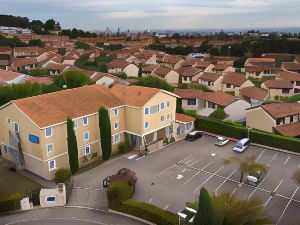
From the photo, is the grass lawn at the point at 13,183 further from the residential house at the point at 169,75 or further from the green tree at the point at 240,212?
the residential house at the point at 169,75

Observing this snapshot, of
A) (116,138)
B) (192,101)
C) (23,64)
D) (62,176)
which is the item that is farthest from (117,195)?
(23,64)

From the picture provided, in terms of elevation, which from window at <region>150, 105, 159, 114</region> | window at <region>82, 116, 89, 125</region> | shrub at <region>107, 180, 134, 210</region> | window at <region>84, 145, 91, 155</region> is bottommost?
shrub at <region>107, 180, 134, 210</region>

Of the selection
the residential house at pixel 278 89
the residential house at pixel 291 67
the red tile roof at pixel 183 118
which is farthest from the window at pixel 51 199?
the residential house at pixel 291 67

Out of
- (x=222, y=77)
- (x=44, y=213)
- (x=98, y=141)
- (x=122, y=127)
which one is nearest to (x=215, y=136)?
(x=122, y=127)

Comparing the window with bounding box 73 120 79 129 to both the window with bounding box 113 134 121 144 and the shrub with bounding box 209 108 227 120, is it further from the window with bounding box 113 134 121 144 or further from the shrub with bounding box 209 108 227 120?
the shrub with bounding box 209 108 227 120

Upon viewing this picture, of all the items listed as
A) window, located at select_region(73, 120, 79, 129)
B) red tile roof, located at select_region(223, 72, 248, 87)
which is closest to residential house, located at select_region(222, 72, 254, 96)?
red tile roof, located at select_region(223, 72, 248, 87)

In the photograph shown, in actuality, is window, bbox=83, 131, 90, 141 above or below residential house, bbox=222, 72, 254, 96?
below

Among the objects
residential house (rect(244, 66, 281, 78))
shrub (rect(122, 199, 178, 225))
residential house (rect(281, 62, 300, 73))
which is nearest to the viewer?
shrub (rect(122, 199, 178, 225))

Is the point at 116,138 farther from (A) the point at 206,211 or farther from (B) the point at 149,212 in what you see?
(A) the point at 206,211
